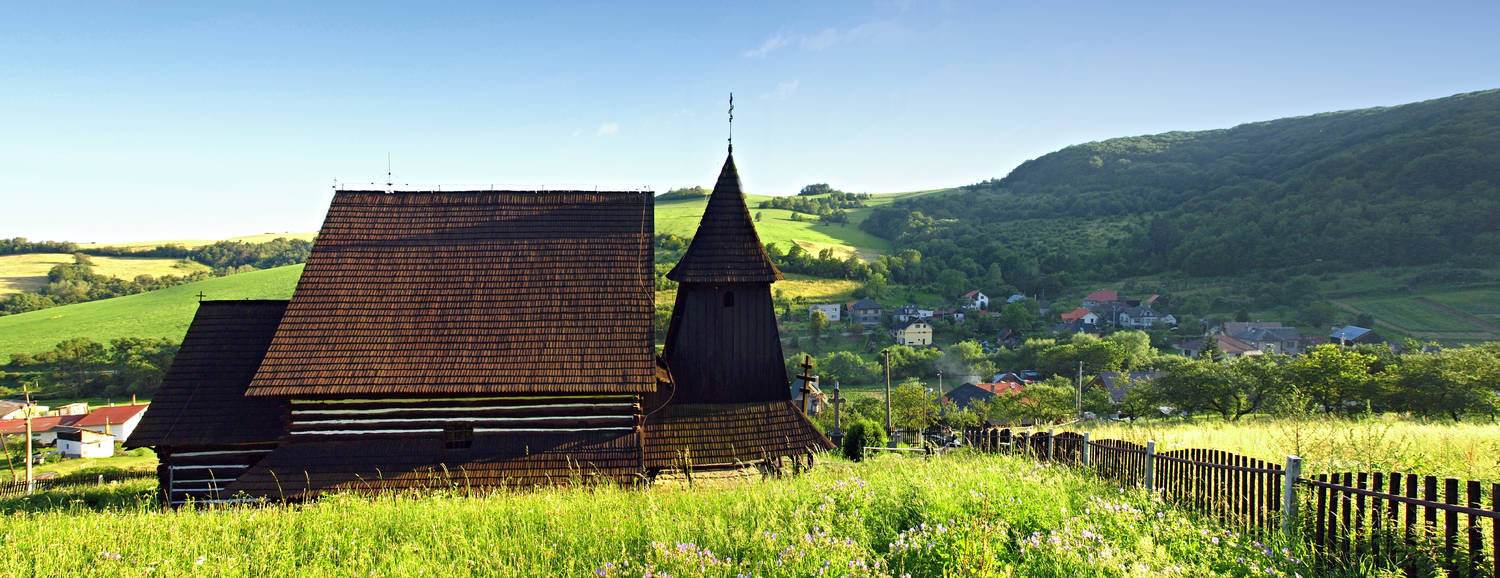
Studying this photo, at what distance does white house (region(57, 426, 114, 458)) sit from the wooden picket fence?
71.2 meters

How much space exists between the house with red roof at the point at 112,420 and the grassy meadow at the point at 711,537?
217ft

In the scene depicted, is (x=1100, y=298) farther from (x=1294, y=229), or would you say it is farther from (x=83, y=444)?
(x=83, y=444)

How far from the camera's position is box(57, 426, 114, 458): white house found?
5209 centimetres

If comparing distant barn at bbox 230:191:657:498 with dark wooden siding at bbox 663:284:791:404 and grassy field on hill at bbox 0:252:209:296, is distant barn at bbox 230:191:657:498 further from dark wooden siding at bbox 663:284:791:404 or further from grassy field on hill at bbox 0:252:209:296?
grassy field on hill at bbox 0:252:209:296

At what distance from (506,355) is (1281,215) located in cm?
15714

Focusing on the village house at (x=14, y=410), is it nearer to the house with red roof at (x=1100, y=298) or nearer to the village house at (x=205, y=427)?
the village house at (x=205, y=427)

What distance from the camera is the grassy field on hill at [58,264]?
109 meters

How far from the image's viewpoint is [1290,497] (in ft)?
21.3

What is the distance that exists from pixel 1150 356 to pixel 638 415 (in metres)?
79.1

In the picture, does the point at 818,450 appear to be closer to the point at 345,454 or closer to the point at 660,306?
the point at 345,454

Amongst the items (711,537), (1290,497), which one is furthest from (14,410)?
(1290,497)

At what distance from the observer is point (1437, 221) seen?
11138 cm

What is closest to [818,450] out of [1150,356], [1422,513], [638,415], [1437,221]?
[638,415]

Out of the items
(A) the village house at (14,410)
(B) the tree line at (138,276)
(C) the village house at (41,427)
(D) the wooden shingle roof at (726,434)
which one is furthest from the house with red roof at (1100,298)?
(A) the village house at (14,410)
